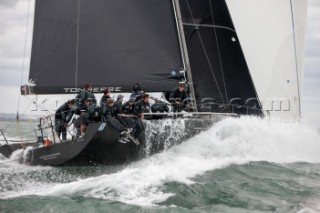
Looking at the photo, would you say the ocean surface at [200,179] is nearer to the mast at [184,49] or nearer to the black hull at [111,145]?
the black hull at [111,145]

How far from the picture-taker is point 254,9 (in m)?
14.3

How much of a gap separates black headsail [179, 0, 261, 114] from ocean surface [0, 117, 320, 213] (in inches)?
38.4

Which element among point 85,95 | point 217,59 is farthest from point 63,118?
point 217,59

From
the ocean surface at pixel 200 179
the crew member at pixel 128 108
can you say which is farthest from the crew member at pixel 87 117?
the ocean surface at pixel 200 179

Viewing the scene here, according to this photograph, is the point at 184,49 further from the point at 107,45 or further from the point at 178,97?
the point at 107,45

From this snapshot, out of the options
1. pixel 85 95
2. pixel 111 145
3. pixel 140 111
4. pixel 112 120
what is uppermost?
pixel 85 95

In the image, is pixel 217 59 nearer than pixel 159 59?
No

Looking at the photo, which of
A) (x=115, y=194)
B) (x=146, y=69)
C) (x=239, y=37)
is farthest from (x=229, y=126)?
(x=115, y=194)

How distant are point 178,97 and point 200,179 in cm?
322

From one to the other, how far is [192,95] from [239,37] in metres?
2.73

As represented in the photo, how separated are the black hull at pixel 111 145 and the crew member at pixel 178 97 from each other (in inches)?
39.1

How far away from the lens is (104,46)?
1208 cm

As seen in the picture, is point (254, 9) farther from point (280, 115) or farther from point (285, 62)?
Result: point (280, 115)

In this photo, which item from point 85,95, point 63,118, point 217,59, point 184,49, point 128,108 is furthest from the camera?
point 217,59
